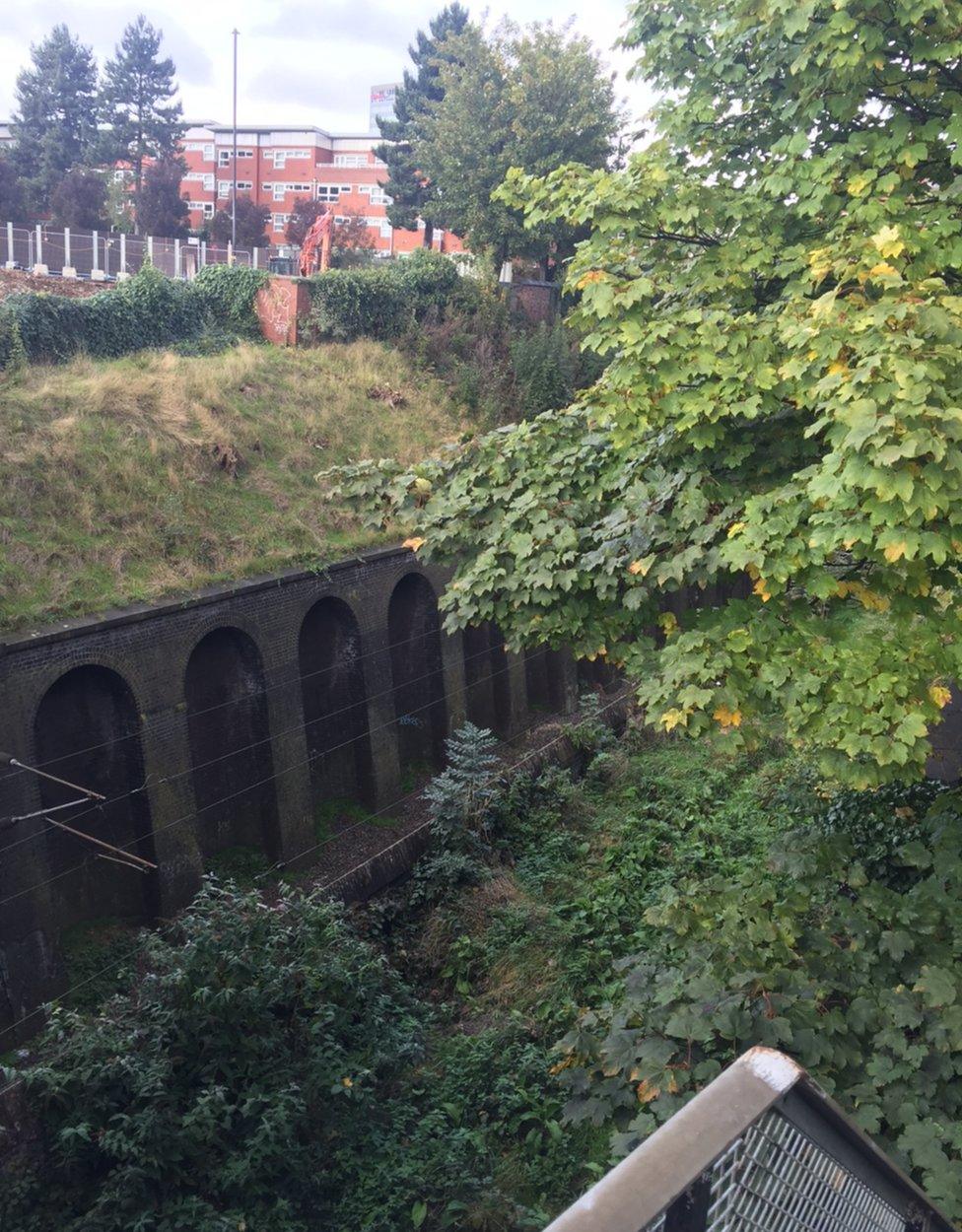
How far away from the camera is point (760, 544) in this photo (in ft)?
19.7

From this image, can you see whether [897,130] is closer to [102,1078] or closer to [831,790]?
[831,790]

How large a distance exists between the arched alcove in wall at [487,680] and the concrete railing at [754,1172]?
15.8m

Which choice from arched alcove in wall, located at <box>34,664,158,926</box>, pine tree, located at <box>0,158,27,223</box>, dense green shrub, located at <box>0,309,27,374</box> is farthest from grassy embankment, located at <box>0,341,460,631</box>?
pine tree, located at <box>0,158,27,223</box>

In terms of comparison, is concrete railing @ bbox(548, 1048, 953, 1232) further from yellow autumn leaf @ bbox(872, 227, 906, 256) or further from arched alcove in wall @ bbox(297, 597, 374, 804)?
arched alcove in wall @ bbox(297, 597, 374, 804)

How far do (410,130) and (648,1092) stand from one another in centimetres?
3846

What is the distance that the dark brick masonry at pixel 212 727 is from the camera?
10.6 m

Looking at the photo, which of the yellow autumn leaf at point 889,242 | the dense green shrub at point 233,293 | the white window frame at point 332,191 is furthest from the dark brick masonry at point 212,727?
the white window frame at point 332,191

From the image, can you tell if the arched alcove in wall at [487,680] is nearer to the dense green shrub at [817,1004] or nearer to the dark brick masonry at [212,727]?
the dark brick masonry at [212,727]

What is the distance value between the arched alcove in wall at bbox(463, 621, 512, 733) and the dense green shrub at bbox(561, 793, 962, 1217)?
1152cm

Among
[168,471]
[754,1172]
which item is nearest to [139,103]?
[168,471]

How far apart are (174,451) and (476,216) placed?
16412 mm

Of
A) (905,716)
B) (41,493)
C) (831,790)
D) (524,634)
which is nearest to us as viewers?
(905,716)

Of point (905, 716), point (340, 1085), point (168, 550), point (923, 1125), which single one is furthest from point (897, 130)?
point (168, 550)

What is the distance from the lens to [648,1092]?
4949mm
